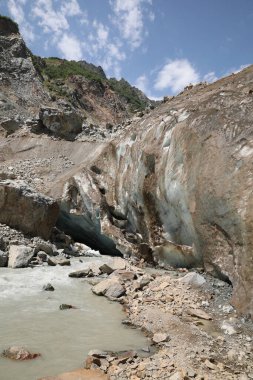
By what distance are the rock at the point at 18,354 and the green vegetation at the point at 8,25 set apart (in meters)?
51.7

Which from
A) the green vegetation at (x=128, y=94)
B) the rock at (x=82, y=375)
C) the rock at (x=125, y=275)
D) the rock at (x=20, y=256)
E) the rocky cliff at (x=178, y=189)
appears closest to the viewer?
the rock at (x=82, y=375)

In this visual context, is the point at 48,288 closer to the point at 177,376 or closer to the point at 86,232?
the point at 177,376

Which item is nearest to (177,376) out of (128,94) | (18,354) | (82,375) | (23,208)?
(82,375)

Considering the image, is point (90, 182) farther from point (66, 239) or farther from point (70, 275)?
point (70, 275)

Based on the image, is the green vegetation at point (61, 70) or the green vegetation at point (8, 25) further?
the green vegetation at point (61, 70)

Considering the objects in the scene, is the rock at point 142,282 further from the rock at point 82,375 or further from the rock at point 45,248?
the rock at point 45,248

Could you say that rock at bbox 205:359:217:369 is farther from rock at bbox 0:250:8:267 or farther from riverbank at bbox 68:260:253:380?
rock at bbox 0:250:8:267

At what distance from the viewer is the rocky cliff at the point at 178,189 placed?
11.3 m

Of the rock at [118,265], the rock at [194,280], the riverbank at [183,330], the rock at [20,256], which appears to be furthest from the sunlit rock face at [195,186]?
the rock at [20,256]

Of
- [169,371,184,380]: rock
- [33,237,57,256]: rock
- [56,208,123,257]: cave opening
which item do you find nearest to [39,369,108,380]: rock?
[169,371,184,380]: rock

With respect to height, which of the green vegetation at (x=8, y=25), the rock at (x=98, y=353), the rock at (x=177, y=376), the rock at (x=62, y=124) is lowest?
the rock at (x=177, y=376)

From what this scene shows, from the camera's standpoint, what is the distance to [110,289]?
39.0 feet

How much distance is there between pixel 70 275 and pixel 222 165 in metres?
6.30

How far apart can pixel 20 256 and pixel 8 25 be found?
149ft
